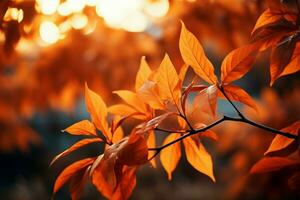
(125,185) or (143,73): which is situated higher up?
(143,73)

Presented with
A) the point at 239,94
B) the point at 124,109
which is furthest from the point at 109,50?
the point at 239,94

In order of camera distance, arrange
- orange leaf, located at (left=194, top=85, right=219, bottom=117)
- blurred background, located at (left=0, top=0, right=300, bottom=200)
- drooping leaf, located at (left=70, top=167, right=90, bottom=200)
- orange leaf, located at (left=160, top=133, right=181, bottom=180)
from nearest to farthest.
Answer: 1. orange leaf, located at (left=194, top=85, right=219, bottom=117)
2. drooping leaf, located at (left=70, top=167, right=90, bottom=200)
3. orange leaf, located at (left=160, top=133, right=181, bottom=180)
4. blurred background, located at (left=0, top=0, right=300, bottom=200)

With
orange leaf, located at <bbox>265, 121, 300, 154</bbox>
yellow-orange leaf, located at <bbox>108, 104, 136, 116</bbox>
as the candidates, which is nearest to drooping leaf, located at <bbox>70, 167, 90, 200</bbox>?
yellow-orange leaf, located at <bbox>108, 104, 136, 116</bbox>

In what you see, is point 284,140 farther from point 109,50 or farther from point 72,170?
point 109,50

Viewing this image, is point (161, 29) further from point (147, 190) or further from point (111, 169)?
point (147, 190)

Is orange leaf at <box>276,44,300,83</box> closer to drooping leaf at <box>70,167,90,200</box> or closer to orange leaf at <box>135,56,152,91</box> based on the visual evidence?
orange leaf at <box>135,56,152,91</box>

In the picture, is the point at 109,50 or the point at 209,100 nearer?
the point at 209,100

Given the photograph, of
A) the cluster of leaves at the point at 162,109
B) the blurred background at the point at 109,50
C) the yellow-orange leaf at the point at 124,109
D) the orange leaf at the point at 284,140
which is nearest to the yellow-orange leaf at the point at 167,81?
the cluster of leaves at the point at 162,109
